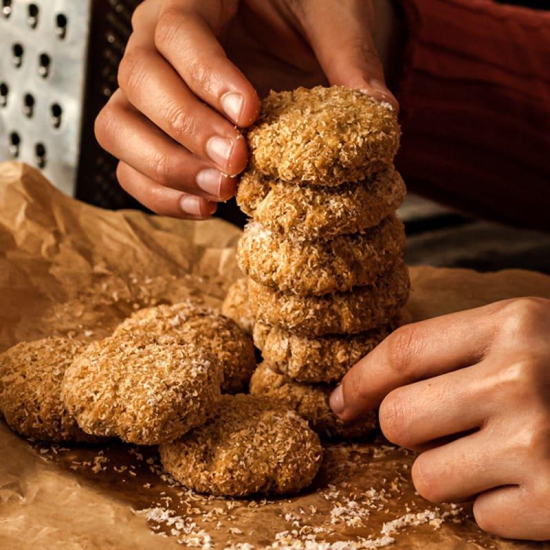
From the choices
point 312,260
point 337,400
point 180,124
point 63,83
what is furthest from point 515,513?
point 63,83

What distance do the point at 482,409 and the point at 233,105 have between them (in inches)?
25.7

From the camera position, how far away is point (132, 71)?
166 cm

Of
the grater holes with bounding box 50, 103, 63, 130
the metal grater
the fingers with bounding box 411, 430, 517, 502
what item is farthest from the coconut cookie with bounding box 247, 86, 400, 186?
the grater holes with bounding box 50, 103, 63, 130

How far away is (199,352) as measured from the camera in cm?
152

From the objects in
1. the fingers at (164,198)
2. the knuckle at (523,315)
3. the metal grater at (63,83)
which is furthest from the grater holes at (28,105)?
the knuckle at (523,315)

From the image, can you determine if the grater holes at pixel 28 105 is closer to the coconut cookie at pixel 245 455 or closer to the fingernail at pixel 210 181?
the fingernail at pixel 210 181

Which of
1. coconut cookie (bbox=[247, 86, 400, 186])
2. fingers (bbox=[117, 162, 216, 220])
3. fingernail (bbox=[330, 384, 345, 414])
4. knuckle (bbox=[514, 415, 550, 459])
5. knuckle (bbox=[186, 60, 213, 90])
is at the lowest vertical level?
fingernail (bbox=[330, 384, 345, 414])

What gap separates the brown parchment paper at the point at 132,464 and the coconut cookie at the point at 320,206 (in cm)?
46

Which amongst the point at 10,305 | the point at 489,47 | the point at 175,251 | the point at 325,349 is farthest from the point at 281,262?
the point at 489,47

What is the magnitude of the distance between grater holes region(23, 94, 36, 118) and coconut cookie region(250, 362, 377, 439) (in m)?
1.35

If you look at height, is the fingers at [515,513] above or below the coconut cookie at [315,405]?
above

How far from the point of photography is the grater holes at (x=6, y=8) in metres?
2.50

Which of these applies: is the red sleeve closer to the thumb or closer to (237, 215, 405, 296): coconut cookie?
the thumb

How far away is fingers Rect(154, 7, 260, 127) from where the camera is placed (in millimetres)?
1448
